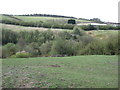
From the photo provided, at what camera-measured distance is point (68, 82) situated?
10602 millimetres

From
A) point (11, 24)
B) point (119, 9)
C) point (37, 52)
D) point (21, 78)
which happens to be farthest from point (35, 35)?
point (21, 78)

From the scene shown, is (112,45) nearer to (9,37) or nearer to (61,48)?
(61,48)

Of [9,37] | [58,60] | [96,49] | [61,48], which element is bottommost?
[58,60]

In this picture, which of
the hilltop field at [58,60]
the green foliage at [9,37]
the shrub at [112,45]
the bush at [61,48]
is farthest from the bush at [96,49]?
the green foliage at [9,37]

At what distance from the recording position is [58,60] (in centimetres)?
2073

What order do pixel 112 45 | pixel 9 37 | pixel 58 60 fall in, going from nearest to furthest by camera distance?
pixel 58 60 < pixel 112 45 < pixel 9 37

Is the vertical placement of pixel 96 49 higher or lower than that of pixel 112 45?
lower

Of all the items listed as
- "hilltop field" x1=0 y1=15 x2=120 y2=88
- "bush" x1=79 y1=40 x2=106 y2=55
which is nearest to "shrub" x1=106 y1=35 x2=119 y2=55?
"hilltop field" x1=0 y1=15 x2=120 y2=88

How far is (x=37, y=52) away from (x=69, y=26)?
122 feet

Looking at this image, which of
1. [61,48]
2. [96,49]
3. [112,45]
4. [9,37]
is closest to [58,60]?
[61,48]

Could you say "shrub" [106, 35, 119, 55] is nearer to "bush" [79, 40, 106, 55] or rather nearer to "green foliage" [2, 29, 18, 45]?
"bush" [79, 40, 106, 55]

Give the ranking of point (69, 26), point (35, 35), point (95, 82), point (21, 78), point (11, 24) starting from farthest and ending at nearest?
1. point (11, 24)
2. point (69, 26)
3. point (35, 35)
4. point (21, 78)
5. point (95, 82)

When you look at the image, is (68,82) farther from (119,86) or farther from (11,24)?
(11,24)

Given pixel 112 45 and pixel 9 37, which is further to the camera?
pixel 9 37
